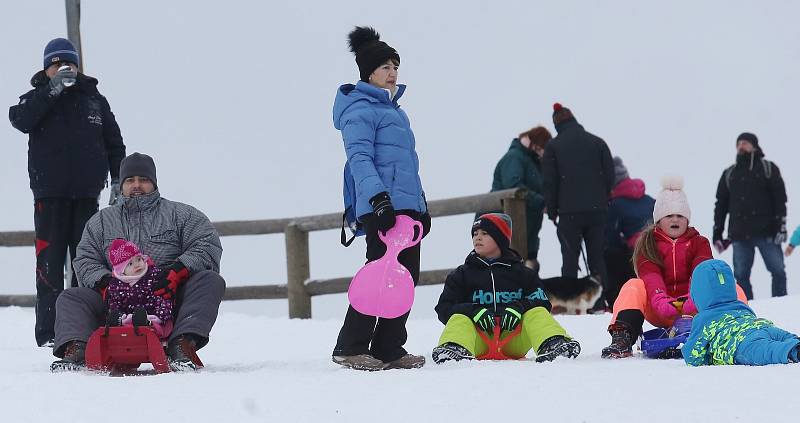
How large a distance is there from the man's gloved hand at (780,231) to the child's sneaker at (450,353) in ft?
16.5

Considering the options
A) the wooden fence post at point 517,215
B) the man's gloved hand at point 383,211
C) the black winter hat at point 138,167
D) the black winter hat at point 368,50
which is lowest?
the man's gloved hand at point 383,211

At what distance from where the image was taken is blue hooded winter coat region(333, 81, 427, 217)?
5.02 meters

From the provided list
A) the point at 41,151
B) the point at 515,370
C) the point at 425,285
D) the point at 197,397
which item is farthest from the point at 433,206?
the point at 197,397

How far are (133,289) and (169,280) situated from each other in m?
0.16

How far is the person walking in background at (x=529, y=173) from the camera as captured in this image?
31.2 ft

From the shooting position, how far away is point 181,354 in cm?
510

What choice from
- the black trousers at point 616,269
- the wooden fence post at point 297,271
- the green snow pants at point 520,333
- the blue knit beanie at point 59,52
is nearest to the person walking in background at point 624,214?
the black trousers at point 616,269

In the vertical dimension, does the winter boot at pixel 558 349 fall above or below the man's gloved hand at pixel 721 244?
below

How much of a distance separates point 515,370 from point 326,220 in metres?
5.65

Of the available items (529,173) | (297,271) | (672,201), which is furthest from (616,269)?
(672,201)

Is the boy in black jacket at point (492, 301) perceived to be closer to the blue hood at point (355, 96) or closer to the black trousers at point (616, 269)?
the blue hood at point (355, 96)

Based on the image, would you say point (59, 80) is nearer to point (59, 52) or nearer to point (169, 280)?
point (59, 52)

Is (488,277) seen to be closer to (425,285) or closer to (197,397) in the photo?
(197,397)

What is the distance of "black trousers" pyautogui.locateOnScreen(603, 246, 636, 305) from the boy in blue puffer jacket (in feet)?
14.0
